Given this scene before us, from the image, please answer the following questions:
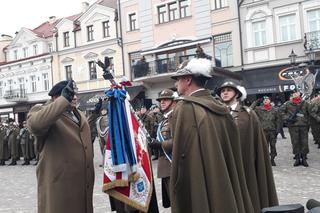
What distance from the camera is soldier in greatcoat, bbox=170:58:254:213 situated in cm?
324

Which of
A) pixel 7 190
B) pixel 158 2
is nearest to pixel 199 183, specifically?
pixel 7 190

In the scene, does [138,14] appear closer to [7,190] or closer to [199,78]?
[7,190]

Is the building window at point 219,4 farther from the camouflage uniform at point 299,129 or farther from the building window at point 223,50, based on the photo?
the camouflage uniform at point 299,129

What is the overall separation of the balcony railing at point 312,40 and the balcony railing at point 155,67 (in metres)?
8.08

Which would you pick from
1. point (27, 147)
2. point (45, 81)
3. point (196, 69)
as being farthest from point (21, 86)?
point (196, 69)

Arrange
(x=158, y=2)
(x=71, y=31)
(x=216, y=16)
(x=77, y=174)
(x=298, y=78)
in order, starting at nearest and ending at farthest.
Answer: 1. (x=77, y=174)
2. (x=298, y=78)
3. (x=216, y=16)
4. (x=158, y=2)
5. (x=71, y=31)

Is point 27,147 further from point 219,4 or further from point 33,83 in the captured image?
point 33,83

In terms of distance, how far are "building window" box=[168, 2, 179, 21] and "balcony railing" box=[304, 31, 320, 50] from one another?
30.3ft

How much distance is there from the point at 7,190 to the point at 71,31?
26199 millimetres

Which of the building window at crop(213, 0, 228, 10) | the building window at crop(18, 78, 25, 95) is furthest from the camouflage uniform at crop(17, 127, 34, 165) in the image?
the building window at crop(18, 78, 25, 95)

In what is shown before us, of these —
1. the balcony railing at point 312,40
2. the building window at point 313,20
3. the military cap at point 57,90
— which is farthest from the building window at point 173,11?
the military cap at point 57,90

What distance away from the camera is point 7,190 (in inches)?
383

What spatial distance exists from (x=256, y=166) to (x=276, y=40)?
20.7 meters

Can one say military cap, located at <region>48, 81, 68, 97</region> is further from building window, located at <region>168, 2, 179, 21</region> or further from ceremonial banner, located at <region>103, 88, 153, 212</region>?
building window, located at <region>168, 2, 179, 21</region>
